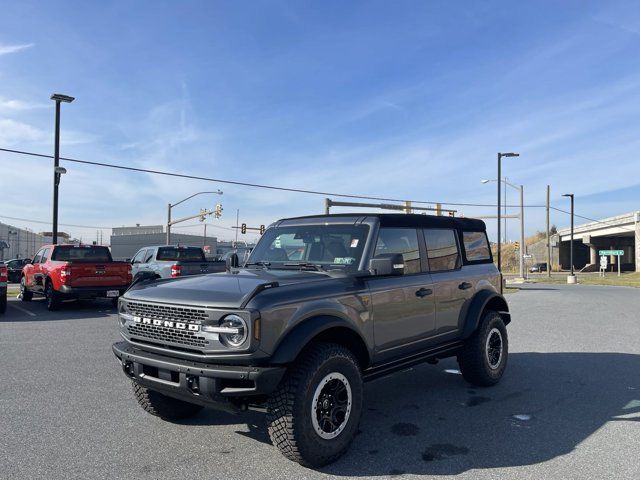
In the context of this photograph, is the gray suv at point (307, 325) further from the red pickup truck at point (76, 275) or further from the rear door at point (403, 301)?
the red pickup truck at point (76, 275)

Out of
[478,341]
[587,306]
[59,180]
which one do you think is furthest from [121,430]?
[59,180]

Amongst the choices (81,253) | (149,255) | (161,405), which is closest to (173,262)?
(149,255)

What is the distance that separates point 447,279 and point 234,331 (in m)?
2.82

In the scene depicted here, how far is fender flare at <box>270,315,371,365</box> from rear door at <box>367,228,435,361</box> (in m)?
0.56

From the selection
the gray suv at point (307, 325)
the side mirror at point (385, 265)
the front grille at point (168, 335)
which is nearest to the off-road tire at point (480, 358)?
the gray suv at point (307, 325)

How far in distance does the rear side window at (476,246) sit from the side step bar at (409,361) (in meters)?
1.15

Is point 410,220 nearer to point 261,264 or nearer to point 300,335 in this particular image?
point 261,264

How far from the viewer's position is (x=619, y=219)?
200ft

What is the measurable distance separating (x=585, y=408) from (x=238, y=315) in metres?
3.88

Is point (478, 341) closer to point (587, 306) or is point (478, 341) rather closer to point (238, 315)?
point (238, 315)

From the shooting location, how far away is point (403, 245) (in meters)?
Result: 5.21

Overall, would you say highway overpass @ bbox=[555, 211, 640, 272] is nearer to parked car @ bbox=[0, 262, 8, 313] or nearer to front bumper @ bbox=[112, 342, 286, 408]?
parked car @ bbox=[0, 262, 8, 313]

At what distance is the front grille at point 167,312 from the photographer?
12.3ft

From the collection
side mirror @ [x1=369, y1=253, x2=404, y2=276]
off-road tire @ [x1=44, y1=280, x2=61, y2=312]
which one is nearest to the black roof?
side mirror @ [x1=369, y1=253, x2=404, y2=276]
